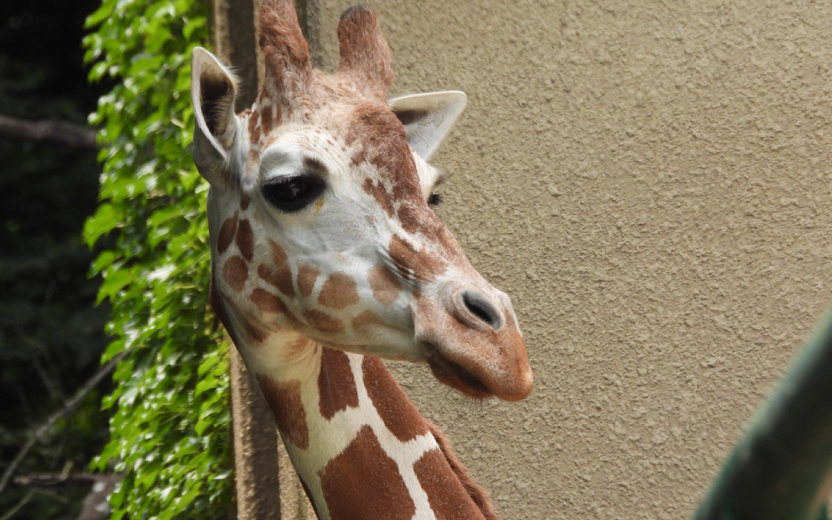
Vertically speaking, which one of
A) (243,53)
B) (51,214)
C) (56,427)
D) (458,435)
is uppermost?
(243,53)

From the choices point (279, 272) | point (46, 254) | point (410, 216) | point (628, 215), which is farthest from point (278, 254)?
point (46, 254)

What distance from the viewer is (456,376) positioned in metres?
1.30

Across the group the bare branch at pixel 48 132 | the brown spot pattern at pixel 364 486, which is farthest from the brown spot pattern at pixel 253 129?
the bare branch at pixel 48 132

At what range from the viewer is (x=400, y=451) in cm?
156

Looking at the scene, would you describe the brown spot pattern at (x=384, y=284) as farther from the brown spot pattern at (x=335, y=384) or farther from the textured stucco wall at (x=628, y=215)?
the textured stucco wall at (x=628, y=215)

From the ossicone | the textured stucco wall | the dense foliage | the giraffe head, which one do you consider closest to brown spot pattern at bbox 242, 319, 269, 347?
the giraffe head

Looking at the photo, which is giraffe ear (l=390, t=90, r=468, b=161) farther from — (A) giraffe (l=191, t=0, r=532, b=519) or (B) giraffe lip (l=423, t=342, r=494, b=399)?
(B) giraffe lip (l=423, t=342, r=494, b=399)

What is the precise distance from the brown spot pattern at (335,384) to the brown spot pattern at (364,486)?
7 cm

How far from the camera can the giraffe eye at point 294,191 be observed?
143 cm

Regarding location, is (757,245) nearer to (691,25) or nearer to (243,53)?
(691,25)

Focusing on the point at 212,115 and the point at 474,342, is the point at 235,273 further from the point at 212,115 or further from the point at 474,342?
the point at 474,342

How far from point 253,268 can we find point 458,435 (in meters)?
0.93

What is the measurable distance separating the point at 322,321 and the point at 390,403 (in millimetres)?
262

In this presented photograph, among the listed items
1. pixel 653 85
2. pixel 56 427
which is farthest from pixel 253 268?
pixel 56 427
